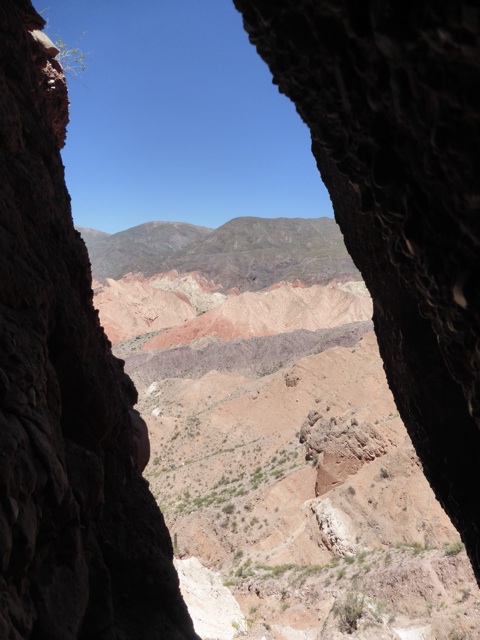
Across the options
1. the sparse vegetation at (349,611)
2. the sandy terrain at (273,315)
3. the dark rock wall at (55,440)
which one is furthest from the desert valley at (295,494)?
the dark rock wall at (55,440)

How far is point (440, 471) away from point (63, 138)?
27.1ft

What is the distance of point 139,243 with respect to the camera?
137 m

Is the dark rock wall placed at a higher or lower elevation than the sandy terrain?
lower

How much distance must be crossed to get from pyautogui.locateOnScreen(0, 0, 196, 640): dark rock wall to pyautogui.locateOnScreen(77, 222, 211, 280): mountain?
102 metres

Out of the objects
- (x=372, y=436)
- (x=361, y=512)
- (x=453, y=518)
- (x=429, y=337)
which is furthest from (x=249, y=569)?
(x=429, y=337)

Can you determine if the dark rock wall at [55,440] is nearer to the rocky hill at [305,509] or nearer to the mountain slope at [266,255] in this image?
the rocky hill at [305,509]

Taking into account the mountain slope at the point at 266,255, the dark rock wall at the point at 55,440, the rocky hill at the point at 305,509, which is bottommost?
the rocky hill at the point at 305,509

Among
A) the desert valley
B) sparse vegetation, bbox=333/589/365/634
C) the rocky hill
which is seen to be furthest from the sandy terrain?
sparse vegetation, bbox=333/589/365/634

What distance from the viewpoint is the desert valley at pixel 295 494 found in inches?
438

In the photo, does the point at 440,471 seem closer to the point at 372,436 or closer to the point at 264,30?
the point at 264,30

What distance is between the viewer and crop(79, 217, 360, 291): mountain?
87.0 metres

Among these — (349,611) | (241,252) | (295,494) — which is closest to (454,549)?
(349,611)

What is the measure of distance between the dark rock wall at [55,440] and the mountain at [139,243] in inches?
4008

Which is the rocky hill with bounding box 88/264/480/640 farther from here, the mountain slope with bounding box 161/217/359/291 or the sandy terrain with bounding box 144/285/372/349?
the mountain slope with bounding box 161/217/359/291
